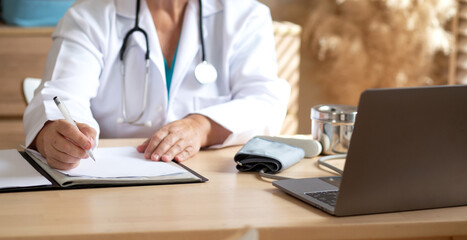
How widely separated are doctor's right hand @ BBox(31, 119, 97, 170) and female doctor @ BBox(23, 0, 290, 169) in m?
0.32

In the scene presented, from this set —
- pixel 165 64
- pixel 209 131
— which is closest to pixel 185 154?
pixel 209 131

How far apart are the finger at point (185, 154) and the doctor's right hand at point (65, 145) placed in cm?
20

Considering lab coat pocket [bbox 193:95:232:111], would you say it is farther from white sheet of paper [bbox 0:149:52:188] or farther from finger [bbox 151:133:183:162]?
white sheet of paper [bbox 0:149:52:188]

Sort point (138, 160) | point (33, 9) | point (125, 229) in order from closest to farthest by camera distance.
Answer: point (125, 229) < point (138, 160) < point (33, 9)

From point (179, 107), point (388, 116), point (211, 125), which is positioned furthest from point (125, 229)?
point (179, 107)

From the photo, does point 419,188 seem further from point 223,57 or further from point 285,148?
point 223,57

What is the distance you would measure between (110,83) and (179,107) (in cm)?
23

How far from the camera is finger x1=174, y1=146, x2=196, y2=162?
1.37 m

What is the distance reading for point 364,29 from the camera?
3.46 meters

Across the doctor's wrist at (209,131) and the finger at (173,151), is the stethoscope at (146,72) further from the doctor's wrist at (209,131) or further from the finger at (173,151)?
the finger at (173,151)

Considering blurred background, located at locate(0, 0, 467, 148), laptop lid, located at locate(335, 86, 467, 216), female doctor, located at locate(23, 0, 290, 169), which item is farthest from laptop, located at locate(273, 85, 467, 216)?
blurred background, located at locate(0, 0, 467, 148)

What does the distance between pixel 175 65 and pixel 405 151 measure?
0.98 metres

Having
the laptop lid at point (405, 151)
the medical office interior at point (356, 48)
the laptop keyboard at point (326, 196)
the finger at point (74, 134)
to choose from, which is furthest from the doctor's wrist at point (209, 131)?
the medical office interior at point (356, 48)

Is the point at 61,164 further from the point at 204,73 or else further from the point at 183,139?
the point at 204,73
